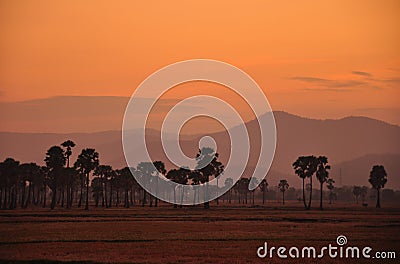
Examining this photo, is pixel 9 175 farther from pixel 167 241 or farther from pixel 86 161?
pixel 167 241

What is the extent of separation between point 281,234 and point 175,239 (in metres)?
11.5

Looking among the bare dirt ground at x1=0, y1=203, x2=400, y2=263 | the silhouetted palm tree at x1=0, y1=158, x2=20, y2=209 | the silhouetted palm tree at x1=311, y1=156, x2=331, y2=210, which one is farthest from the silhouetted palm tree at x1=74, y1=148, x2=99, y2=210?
the bare dirt ground at x1=0, y1=203, x2=400, y2=263

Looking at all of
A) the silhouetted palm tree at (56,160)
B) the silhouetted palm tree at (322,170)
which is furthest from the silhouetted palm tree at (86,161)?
the silhouetted palm tree at (322,170)

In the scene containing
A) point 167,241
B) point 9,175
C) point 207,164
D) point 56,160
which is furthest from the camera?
point 207,164

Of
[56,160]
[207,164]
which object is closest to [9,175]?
[56,160]

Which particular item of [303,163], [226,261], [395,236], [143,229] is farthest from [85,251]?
[303,163]

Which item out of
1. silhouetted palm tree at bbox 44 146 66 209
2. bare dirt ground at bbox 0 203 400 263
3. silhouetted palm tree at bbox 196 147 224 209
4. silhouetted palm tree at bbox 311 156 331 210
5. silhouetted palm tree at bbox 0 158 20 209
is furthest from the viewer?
silhouetted palm tree at bbox 196 147 224 209

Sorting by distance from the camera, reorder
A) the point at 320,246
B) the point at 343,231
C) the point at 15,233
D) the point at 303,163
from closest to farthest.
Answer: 1. the point at 320,246
2. the point at 15,233
3. the point at 343,231
4. the point at 303,163

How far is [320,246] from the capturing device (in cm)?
5734

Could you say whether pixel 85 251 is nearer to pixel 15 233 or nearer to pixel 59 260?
pixel 59 260

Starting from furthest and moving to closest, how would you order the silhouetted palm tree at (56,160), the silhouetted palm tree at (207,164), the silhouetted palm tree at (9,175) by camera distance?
the silhouetted palm tree at (207,164) → the silhouetted palm tree at (56,160) → the silhouetted palm tree at (9,175)

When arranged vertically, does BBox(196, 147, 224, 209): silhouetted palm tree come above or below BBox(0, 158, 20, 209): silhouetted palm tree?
above

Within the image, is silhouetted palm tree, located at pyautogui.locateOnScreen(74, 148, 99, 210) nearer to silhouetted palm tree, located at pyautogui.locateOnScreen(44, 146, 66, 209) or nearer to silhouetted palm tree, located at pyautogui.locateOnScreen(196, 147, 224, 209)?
silhouetted palm tree, located at pyautogui.locateOnScreen(44, 146, 66, 209)

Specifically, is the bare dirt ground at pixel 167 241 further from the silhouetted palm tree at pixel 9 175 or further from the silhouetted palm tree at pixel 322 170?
the silhouetted palm tree at pixel 322 170
